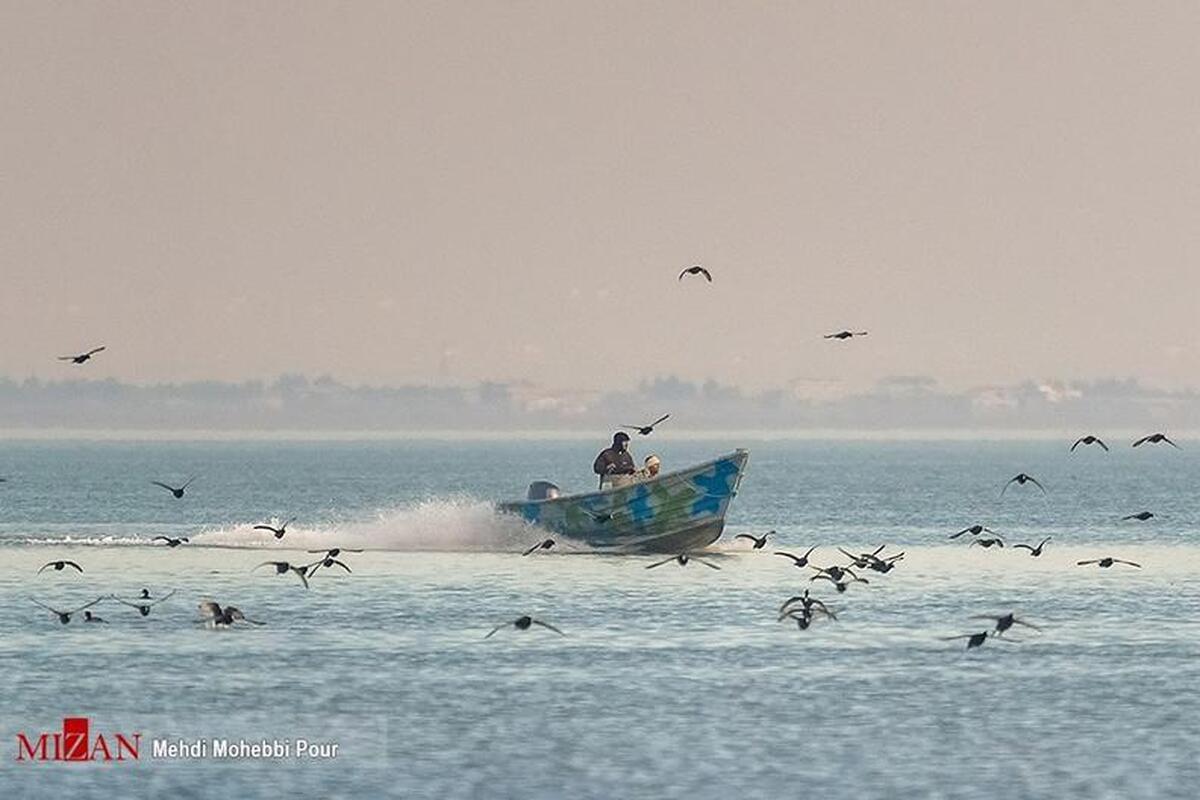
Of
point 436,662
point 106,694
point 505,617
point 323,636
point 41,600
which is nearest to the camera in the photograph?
point 106,694

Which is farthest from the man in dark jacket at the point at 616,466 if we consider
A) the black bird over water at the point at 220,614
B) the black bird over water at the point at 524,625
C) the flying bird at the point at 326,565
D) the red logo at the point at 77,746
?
the red logo at the point at 77,746

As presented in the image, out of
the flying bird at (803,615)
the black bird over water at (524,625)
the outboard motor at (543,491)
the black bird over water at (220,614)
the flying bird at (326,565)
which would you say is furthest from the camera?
the outboard motor at (543,491)

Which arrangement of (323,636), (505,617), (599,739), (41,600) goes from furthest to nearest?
(41,600) → (505,617) → (323,636) → (599,739)

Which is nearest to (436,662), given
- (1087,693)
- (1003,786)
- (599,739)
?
(599,739)

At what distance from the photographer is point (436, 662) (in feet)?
135

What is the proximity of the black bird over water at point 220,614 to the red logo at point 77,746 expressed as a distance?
276 inches

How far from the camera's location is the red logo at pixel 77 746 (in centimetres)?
3161

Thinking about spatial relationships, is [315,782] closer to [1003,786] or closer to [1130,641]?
[1003,786]

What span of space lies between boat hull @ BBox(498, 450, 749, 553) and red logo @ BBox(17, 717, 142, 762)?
100ft

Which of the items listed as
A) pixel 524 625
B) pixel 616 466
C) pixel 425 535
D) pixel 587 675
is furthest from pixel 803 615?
pixel 425 535

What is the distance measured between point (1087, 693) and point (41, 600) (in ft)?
85.2

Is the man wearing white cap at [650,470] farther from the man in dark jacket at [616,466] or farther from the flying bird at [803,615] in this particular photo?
the flying bird at [803,615]

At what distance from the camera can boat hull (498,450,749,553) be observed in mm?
63219

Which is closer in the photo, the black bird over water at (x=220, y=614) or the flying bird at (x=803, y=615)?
the black bird over water at (x=220, y=614)
